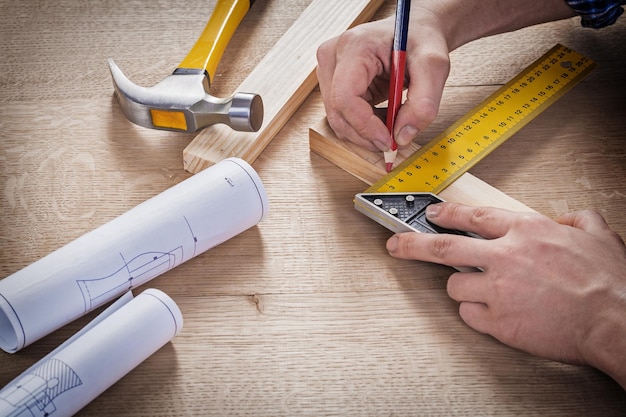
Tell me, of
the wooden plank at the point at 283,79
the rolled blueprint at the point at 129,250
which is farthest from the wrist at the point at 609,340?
the wooden plank at the point at 283,79

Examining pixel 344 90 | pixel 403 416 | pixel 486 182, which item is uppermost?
pixel 344 90

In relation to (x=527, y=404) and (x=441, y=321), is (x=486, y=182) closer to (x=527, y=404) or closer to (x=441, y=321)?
(x=441, y=321)

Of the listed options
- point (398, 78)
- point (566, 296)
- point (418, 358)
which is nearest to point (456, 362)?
point (418, 358)

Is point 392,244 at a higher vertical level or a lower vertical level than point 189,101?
lower

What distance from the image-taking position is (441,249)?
3.51 ft

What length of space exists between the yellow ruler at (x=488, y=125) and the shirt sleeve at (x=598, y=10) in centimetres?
8

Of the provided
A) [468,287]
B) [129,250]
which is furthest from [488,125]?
[129,250]

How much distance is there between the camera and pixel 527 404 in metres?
0.97

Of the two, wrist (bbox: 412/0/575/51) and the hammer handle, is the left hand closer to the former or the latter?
wrist (bbox: 412/0/575/51)

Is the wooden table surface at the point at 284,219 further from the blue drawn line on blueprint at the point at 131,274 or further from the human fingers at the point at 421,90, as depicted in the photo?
the human fingers at the point at 421,90

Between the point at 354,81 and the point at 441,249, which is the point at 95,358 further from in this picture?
the point at 354,81

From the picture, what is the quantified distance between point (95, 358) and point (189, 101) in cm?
54

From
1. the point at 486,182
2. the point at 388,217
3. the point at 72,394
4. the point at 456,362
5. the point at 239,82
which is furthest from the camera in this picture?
the point at 239,82

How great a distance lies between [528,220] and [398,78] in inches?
13.7
